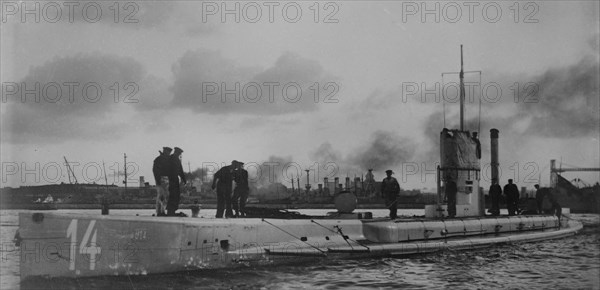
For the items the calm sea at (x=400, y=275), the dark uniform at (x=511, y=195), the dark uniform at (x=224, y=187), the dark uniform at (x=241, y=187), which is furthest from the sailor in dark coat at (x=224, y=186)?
the dark uniform at (x=511, y=195)

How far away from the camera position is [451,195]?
79.2 feet

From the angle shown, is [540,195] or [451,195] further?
[540,195]

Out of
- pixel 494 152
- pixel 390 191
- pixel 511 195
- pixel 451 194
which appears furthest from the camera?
pixel 494 152

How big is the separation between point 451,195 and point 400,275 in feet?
28.6

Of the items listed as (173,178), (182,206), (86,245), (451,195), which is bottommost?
(182,206)

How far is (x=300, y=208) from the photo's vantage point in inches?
3720

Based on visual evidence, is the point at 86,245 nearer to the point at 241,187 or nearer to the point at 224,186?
the point at 224,186

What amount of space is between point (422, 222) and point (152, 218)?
402 inches

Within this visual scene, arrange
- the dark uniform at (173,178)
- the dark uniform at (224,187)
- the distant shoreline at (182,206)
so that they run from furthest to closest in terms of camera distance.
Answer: the distant shoreline at (182,206)
the dark uniform at (224,187)
the dark uniform at (173,178)

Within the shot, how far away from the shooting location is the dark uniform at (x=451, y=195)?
78.5ft

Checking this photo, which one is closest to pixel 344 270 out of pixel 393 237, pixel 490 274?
pixel 393 237

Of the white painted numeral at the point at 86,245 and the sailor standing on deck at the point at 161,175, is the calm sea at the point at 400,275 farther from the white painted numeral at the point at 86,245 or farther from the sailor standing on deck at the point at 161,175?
the sailor standing on deck at the point at 161,175

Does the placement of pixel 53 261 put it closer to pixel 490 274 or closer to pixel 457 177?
pixel 490 274

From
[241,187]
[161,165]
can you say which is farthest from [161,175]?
[241,187]
